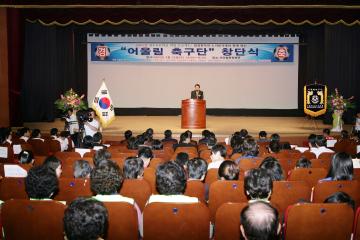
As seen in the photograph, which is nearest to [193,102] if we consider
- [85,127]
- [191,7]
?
[191,7]

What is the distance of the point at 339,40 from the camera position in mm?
14102

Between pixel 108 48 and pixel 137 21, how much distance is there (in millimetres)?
4975

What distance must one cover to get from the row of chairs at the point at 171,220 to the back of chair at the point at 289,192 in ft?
2.83

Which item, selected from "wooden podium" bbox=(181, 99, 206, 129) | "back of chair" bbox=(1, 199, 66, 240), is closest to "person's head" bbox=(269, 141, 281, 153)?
"back of chair" bbox=(1, 199, 66, 240)

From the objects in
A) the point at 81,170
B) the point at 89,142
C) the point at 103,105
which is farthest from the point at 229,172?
the point at 103,105

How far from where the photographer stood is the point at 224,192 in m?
3.92

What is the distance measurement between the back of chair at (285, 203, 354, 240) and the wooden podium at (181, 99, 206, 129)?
331 inches

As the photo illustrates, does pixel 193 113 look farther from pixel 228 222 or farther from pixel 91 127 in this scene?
pixel 228 222

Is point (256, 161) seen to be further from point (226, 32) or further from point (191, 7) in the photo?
point (226, 32)

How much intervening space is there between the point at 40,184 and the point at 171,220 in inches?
38.4

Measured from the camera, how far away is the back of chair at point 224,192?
3.89 metres

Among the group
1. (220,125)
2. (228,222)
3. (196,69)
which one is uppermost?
(196,69)

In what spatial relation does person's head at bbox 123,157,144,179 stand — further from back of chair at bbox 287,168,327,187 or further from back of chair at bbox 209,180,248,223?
back of chair at bbox 287,168,327,187

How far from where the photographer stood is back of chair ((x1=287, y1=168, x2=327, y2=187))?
4754mm
